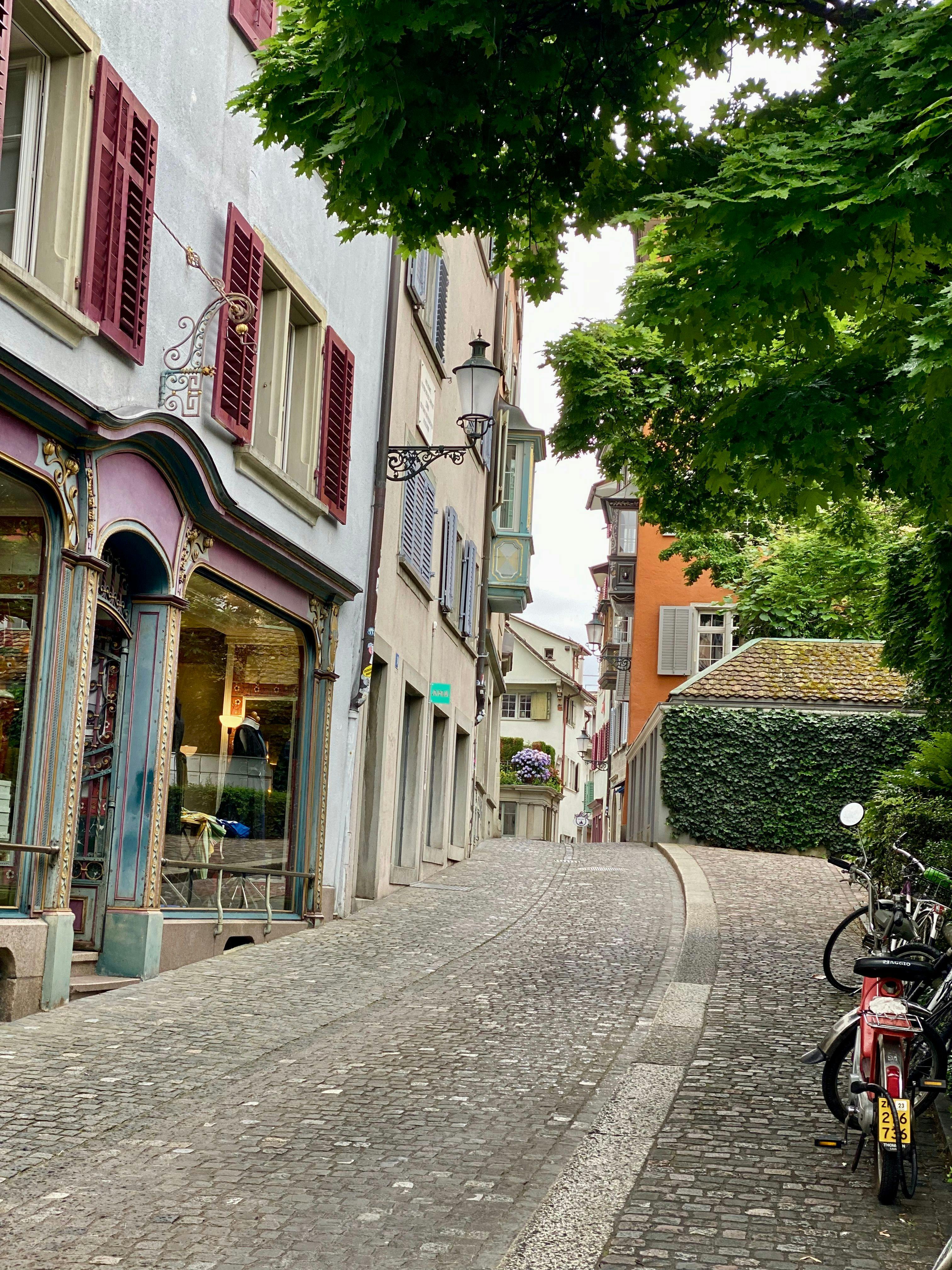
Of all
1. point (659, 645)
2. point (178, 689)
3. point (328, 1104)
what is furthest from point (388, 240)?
point (659, 645)

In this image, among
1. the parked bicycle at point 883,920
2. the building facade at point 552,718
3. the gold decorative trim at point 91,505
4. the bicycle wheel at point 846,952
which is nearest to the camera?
the gold decorative trim at point 91,505

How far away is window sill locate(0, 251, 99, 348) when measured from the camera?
7707 mm

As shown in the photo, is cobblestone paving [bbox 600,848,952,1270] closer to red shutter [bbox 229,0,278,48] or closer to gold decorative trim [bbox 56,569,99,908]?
gold decorative trim [bbox 56,569,99,908]

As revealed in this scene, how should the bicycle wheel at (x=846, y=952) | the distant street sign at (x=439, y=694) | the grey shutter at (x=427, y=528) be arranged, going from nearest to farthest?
the bicycle wheel at (x=846, y=952) → the grey shutter at (x=427, y=528) → the distant street sign at (x=439, y=694)

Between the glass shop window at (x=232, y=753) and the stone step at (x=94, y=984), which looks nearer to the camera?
the stone step at (x=94, y=984)

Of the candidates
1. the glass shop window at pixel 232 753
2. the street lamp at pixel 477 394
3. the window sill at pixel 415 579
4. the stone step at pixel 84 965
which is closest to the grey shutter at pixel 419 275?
the window sill at pixel 415 579

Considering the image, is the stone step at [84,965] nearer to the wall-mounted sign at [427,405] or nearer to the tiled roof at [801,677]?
the wall-mounted sign at [427,405]

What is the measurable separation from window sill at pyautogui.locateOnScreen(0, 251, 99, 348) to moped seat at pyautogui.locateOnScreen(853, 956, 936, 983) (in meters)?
5.56

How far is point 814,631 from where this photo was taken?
33719mm

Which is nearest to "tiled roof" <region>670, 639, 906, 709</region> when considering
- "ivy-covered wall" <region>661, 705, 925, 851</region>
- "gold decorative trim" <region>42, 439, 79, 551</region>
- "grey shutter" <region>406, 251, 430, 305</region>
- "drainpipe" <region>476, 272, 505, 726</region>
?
"ivy-covered wall" <region>661, 705, 925, 851</region>

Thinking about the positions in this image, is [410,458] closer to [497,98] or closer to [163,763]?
[163,763]

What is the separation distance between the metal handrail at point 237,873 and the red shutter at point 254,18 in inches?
243

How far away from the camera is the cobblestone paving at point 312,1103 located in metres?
4.80

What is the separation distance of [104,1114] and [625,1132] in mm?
2264
